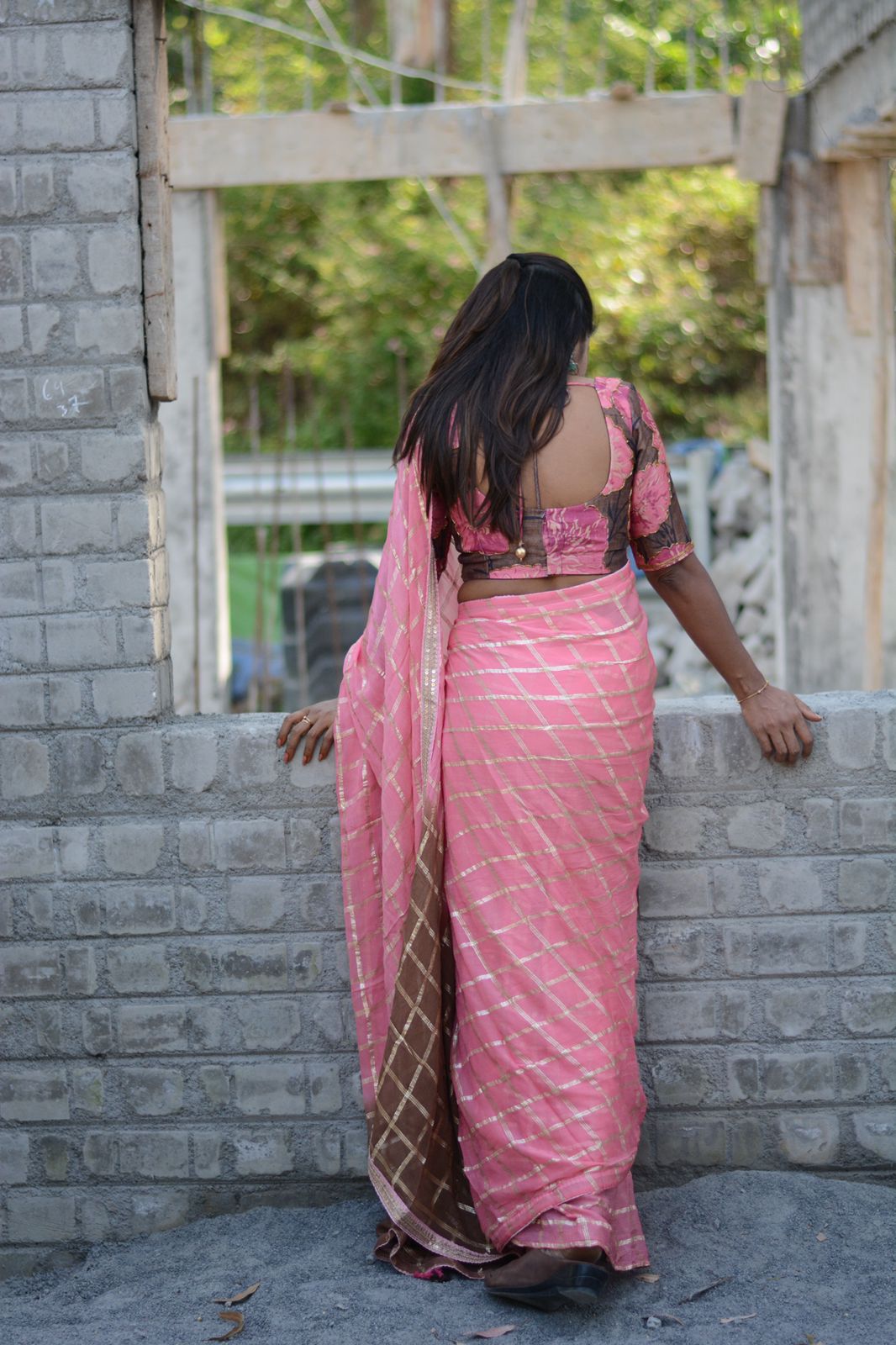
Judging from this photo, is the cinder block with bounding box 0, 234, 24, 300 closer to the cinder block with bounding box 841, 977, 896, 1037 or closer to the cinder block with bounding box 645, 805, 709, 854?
the cinder block with bounding box 645, 805, 709, 854

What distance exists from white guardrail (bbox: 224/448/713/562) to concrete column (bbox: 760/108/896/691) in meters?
2.73

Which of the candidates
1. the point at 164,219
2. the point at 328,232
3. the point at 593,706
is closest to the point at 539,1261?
the point at 593,706

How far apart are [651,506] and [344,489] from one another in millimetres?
7951

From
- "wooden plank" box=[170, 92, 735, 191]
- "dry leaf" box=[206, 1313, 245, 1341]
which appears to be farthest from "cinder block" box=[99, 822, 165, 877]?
"wooden plank" box=[170, 92, 735, 191]

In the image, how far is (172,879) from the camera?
3.32 metres

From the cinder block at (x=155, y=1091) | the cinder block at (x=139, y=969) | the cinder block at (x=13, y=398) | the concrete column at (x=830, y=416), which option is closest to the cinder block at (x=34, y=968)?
the cinder block at (x=139, y=969)

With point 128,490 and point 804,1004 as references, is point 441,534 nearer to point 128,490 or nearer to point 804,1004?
point 128,490

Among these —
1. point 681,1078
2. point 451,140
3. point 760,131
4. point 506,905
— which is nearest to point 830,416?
point 760,131

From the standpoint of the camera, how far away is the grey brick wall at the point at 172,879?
10.6 feet

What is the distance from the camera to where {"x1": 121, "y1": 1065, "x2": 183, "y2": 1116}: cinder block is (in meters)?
3.34

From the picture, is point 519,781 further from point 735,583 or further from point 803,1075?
point 735,583

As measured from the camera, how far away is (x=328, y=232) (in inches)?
649

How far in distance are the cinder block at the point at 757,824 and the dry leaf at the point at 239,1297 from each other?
1.35 metres

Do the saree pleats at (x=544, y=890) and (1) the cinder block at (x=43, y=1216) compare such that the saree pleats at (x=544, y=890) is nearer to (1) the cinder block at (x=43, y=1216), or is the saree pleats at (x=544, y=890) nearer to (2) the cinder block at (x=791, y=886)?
(2) the cinder block at (x=791, y=886)
